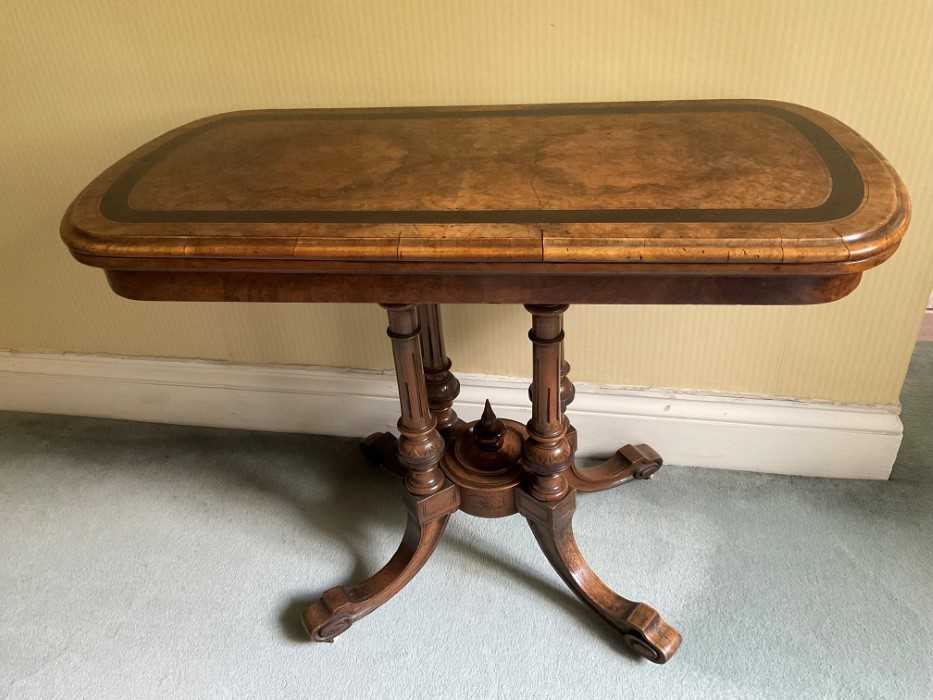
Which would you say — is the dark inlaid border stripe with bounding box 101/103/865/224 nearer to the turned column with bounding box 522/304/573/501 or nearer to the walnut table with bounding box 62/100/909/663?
the walnut table with bounding box 62/100/909/663

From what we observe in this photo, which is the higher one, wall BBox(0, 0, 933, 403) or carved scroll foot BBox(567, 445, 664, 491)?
wall BBox(0, 0, 933, 403)

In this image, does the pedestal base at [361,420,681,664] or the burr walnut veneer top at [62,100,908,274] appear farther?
the pedestal base at [361,420,681,664]

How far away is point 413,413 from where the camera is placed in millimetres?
1151

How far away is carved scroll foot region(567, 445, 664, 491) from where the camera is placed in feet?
4.69

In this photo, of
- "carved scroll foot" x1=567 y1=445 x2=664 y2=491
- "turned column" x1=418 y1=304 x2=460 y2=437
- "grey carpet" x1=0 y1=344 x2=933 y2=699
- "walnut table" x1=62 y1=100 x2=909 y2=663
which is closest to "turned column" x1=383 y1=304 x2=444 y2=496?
"walnut table" x1=62 y1=100 x2=909 y2=663

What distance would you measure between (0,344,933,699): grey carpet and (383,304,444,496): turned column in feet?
0.72

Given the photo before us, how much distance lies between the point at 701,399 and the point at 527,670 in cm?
61

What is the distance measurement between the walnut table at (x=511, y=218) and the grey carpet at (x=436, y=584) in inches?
3.7

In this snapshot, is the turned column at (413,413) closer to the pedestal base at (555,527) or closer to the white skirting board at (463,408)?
the pedestal base at (555,527)

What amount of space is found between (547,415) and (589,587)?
0.31m

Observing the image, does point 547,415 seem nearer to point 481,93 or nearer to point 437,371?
point 437,371

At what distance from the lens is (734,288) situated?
2.62 feet

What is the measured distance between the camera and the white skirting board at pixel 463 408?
1.43m

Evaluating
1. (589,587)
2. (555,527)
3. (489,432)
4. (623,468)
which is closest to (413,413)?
(489,432)
